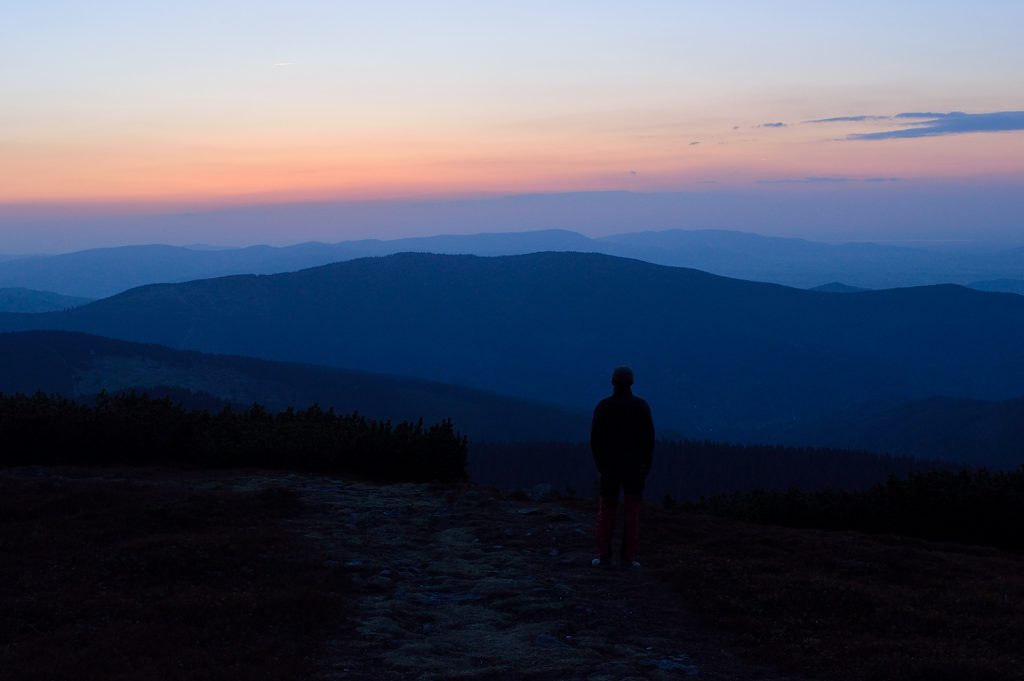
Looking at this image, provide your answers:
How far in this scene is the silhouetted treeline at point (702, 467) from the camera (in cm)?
10075

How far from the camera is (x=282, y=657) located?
857 cm

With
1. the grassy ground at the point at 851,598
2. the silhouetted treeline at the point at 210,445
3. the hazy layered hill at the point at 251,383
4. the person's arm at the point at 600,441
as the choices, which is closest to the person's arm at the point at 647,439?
the person's arm at the point at 600,441

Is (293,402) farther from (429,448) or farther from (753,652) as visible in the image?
(753,652)

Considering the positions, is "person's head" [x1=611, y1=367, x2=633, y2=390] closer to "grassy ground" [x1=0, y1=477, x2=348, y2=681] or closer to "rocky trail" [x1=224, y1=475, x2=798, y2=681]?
"rocky trail" [x1=224, y1=475, x2=798, y2=681]

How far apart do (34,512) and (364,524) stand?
4895mm

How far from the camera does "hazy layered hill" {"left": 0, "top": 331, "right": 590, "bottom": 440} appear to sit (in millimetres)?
143750

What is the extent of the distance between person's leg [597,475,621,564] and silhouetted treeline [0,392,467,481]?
798 cm

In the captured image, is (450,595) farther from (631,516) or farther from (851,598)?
(851,598)

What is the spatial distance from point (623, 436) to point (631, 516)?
1.05 m

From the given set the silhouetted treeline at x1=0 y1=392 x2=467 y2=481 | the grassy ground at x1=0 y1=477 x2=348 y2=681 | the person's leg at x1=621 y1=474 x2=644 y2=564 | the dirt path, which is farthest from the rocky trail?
the silhouetted treeline at x1=0 y1=392 x2=467 y2=481

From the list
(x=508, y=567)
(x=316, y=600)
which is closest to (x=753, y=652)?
(x=508, y=567)

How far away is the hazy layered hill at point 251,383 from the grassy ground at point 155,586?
416 ft

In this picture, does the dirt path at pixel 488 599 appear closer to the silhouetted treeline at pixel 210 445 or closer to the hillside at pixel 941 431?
the silhouetted treeline at pixel 210 445

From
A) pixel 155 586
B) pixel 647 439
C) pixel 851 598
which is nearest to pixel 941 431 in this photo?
pixel 647 439
